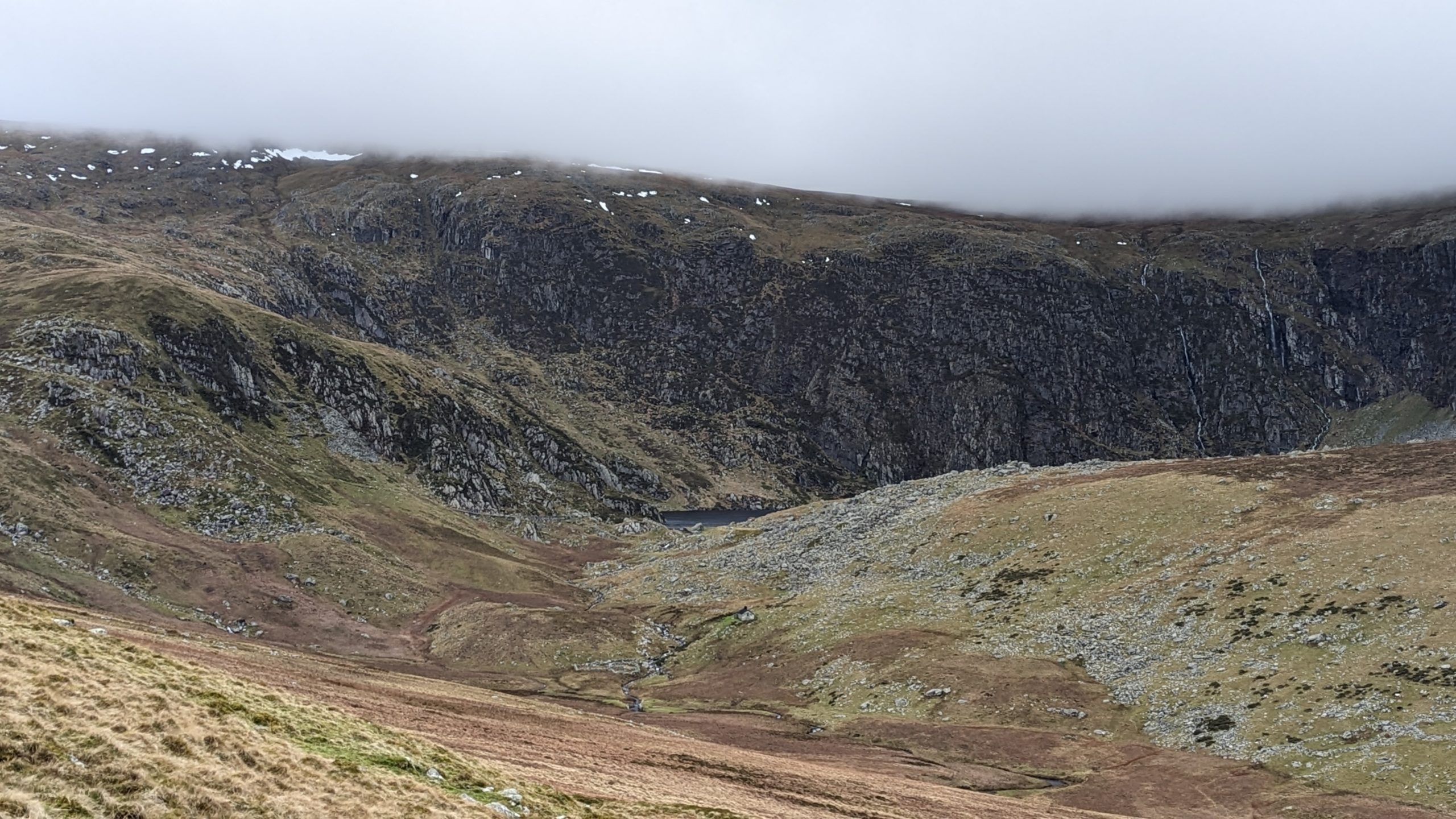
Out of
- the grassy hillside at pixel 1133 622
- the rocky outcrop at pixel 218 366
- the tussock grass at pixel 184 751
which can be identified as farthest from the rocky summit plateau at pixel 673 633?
the rocky outcrop at pixel 218 366

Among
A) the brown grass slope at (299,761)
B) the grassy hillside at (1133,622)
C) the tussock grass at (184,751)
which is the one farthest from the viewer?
the grassy hillside at (1133,622)

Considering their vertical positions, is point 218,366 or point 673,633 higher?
point 218,366

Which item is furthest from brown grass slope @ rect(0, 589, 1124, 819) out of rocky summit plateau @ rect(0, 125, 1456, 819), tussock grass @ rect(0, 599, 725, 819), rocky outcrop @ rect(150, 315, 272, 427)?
rocky outcrop @ rect(150, 315, 272, 427)

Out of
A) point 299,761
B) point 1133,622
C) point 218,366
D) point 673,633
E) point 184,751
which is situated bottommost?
point 673,633

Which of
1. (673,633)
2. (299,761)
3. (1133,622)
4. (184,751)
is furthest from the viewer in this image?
(673,633)

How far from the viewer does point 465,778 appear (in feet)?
101

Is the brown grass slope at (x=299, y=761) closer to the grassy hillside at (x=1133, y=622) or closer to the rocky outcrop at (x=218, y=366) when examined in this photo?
the grassy hillside at (x=1133, y=622)

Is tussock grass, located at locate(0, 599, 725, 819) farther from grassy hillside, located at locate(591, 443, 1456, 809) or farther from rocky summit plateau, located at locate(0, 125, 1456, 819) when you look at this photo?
grassy hillside, located at locate(591, 443, 1456, 809)

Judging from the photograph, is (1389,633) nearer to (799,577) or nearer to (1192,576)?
(1192,576)

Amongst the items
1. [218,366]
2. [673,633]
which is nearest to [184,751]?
[673,633]

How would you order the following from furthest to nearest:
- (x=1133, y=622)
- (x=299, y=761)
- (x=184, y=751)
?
(x=1133, y=622) → (x=299, y=761) → (x=184, y=751)

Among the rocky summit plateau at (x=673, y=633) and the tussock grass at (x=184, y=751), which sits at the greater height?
the tussock grass at (x=184, y=751)

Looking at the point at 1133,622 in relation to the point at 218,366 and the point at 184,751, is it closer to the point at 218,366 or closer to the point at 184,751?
the point at 184,751

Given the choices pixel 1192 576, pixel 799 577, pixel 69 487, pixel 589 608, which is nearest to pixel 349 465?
pixel 69 487
